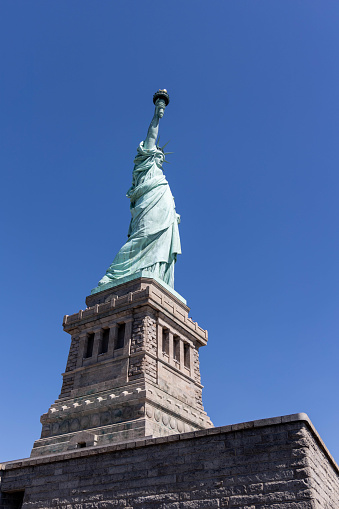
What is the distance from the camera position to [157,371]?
2061 centimetres

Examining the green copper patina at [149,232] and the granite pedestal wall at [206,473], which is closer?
the granite pedestal wall at [206,473]

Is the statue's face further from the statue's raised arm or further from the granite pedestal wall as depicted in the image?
the granite pedestal wall

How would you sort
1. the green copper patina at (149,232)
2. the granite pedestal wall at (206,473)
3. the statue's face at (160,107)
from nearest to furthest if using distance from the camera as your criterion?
1. the granite pedestal wall at (206,473)
2. the green copper patina at (149,232)
3. the statue's face at (160,107)

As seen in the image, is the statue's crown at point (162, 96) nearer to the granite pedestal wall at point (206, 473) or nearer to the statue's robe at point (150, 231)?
the statue's robe at point (150, 231)

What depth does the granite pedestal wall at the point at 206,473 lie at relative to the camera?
9.44 m

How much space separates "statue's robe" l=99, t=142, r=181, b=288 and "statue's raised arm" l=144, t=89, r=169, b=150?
2.02 meters

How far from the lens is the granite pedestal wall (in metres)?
9.44

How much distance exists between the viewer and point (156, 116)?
3400 cm

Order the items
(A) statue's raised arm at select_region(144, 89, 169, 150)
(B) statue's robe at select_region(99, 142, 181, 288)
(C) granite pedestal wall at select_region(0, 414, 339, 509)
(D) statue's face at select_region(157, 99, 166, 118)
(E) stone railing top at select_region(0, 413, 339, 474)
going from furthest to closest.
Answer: (D) statue's face at select_region(157, 99, 166, 118)
(A) statue's raised arm at select_region(144, 89, 169, 150)
(B) statue's robe at select_region(99, 142, 181, 288)
(E) stone railing top at select_region(0, 413, 339, 474)
(C) granite pedestal wall at select_region(0, 414, 339, 509)

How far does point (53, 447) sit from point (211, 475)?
37.2 feet

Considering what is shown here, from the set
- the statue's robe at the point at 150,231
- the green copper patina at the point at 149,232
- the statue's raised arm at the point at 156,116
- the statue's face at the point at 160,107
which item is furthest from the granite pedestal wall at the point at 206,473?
the statue's face at the point at 160,107

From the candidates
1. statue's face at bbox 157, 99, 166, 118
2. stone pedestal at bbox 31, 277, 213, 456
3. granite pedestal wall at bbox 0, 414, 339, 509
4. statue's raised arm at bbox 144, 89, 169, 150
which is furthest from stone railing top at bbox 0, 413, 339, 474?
statue's face at bbox 157, 99, 166, 118

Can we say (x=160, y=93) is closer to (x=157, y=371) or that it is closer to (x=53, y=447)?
(x=157, y=371)

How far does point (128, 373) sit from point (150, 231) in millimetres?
9061
